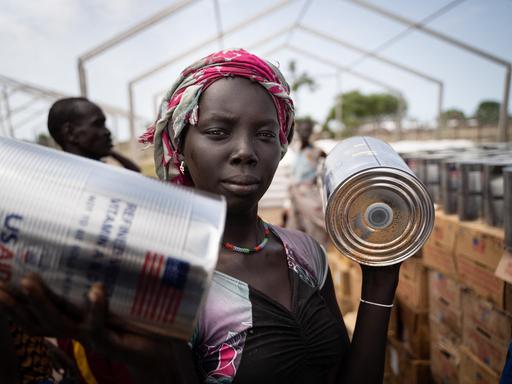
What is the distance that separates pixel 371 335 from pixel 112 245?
705mm

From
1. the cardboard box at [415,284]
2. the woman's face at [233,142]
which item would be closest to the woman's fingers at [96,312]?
the woman's face at [233,142]

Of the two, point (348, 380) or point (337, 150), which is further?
point (337, 150)

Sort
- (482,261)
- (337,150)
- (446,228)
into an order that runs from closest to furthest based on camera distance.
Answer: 1. (337,150)
2. (482,261)
3. (446,228)

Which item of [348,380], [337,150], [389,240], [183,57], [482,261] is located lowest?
[348,380]

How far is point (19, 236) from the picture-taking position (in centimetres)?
59

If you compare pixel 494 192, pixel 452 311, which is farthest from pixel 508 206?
pixel 452 311

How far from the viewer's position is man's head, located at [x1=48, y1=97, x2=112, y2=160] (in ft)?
8.43

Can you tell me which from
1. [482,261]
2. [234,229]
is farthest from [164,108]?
[482,261]

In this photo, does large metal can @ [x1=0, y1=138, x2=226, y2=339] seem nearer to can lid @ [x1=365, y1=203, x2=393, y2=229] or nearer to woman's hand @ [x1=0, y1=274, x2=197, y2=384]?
woman's hand @ [x1=0, y1=274, x2=197, y2=384]

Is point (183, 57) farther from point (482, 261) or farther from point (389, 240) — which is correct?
point (389, 240)

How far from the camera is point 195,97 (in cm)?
92

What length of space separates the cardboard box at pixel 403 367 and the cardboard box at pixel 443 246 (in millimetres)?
664

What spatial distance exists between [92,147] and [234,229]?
1.93 metres

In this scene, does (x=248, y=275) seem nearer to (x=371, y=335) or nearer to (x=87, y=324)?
(x=371, y=335)
